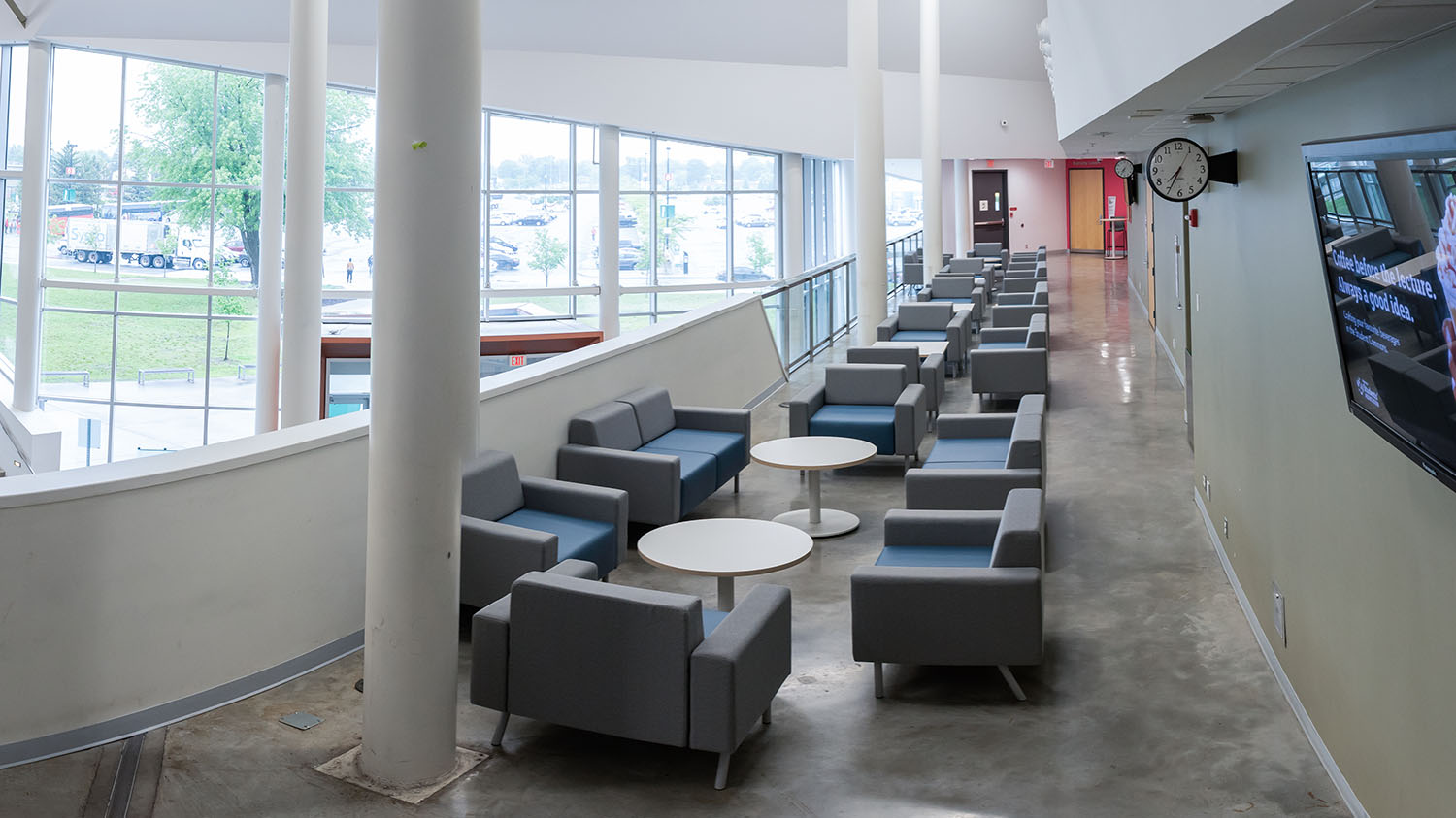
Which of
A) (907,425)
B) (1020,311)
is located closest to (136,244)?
(1020,311)

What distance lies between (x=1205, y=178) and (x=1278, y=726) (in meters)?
2.79

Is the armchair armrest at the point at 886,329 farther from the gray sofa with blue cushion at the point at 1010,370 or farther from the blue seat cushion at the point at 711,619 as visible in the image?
the blue seat cushion at the point at 711,619

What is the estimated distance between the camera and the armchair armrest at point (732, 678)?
13.2ft

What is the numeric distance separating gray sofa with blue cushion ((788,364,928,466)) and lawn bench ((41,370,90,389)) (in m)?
13.4

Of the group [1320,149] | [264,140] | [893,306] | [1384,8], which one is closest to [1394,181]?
[1384,8]

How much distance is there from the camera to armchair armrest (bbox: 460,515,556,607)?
5.29 m

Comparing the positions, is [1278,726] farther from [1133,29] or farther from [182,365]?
[182,365]

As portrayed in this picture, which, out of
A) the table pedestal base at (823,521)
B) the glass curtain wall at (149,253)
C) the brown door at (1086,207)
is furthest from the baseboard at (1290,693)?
the brown door at (1086,207)

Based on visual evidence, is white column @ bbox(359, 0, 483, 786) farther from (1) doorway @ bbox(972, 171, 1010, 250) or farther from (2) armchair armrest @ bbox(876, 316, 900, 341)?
(1) doorway @ bbox(972, 171, 1010, 250)

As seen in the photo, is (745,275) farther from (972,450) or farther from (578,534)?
(578,534)

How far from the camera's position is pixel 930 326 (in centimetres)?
1357

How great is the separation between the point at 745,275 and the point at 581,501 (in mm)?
15972

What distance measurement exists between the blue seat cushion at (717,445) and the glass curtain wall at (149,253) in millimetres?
11312

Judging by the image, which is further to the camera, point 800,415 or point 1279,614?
point 800,415
